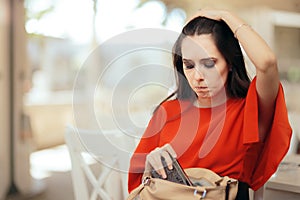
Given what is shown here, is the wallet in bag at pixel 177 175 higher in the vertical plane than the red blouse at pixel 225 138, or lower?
lower

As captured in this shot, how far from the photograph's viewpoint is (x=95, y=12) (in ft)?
7.25

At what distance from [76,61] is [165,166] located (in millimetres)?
2054

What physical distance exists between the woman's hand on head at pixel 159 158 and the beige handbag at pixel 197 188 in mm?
17

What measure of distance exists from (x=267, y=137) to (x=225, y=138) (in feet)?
0.23

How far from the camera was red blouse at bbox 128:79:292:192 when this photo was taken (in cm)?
61

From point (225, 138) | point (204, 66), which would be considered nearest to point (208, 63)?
point (204, 66)

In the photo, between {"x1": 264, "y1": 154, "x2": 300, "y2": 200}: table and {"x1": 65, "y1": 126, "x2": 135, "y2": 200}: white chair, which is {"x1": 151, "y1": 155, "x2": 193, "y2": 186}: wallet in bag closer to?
{"x1": 65, "y1": 126, "x2": 135, "y2": 200}: white chair

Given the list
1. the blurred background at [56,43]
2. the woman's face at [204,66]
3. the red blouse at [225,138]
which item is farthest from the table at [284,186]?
the blurred background at [56,43]

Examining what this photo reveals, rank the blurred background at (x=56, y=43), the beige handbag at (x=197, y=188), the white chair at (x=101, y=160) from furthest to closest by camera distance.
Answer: the blurred background at (x=56, y=43) → the white chair at (x=101, y=160) → the beige handbag at (x=197, y=188)

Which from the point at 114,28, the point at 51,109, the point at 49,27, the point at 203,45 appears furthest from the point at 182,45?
the point at 51,109

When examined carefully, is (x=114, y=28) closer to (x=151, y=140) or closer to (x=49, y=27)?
(x=49, y=27)

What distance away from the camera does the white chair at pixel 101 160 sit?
79 cm

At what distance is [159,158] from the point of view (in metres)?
0.62

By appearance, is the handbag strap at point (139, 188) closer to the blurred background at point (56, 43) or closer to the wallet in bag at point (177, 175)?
the wallet in bag at point (177, 175)
